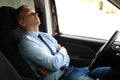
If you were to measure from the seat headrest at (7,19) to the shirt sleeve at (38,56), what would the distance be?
0.58 ft

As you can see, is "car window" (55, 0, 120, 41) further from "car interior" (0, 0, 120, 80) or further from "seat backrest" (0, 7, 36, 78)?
"seat backrest" (0, 7, 36, 78)

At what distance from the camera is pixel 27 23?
8.39ft

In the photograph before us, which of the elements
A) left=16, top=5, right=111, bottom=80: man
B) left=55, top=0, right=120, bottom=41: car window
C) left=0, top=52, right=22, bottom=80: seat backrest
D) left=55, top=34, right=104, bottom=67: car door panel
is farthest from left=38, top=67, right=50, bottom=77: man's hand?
left=55, top=0, right=120, bottom=41: car window

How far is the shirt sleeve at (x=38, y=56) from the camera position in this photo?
Result: 7.64ft

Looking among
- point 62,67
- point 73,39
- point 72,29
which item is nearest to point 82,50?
point 73,39

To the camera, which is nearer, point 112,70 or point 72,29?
point 112,70

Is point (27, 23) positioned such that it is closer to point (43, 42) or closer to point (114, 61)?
point (43, 42)

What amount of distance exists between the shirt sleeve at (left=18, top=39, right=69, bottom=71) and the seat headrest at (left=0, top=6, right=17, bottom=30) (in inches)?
6.9

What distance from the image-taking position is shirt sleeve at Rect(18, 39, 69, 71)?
7.64 ft

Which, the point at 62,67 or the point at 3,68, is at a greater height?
the point at 3,68

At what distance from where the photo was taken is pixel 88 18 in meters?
3.34

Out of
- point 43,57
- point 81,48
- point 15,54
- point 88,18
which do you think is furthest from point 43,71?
point 88,18

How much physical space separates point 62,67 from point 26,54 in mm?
351

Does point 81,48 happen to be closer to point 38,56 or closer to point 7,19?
point 38,56
